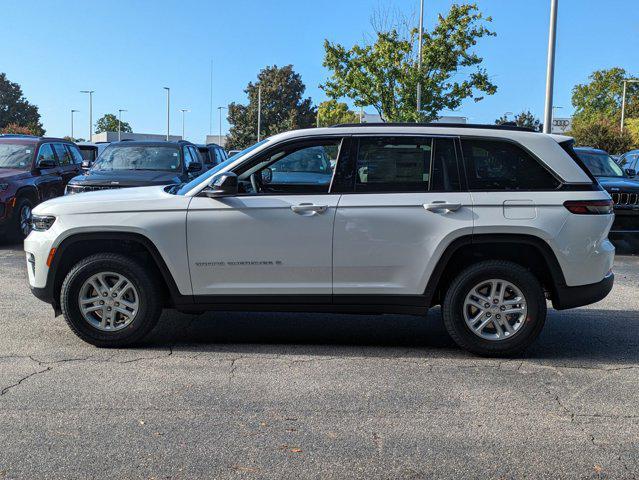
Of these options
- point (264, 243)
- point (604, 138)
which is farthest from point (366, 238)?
point (604, 138)

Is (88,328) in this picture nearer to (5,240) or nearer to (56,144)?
(5,240)

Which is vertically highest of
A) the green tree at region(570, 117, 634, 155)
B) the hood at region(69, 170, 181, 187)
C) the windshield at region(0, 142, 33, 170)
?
the green tree at region(570, 117, 634, 155)

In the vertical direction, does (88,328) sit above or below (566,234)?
below

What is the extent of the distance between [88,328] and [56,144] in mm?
9773

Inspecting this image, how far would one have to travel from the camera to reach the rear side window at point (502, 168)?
5.64 meters

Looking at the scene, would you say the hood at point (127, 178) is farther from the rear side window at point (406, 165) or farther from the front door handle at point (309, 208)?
the rear side window at point (406, 165)

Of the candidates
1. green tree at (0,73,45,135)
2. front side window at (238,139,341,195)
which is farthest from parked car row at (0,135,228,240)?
green tree at (0,73,45,135)

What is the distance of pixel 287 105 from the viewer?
80.6 metres

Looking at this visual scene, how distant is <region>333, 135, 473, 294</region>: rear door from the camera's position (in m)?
5.54

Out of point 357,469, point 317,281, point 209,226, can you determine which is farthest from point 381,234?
point 357,469

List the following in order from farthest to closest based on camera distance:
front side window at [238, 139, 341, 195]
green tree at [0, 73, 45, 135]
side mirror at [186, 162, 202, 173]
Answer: green tree at [0, 73, 45, 135], side mirror at [186, 162, 202, 173], front side window at [238, 139, 341, 195]

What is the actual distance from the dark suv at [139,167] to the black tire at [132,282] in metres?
5.79

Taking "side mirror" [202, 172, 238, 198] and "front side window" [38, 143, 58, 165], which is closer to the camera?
"side mirror" [202, 172, 238, 198]

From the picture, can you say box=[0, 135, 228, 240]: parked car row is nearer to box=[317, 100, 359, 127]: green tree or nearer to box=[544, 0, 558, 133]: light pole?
box=[544, 0, 558, 133]: light pole
